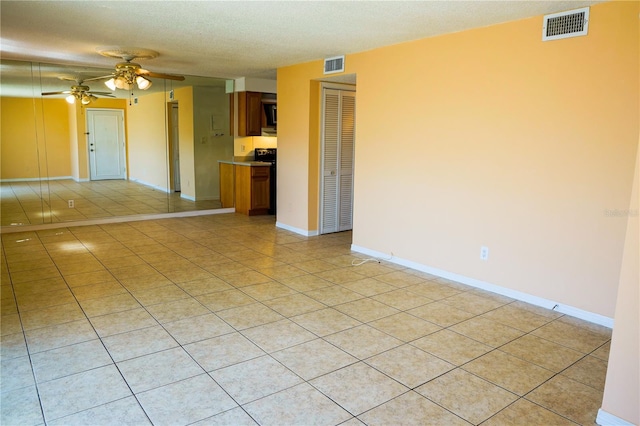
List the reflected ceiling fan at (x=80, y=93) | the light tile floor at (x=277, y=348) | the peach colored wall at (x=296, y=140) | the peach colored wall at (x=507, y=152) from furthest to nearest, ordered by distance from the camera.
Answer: the reflected ceiling fan at (x=80, y=93) → the peach colored wall at (x=296, y=140) → the peach colored wall at (x=507, y=152) → the light tile floor at (x=277, y=348)

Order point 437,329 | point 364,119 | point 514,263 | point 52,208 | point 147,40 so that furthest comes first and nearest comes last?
point 52,208, point 364,119, point 147,40, point 514,263, point 437,329

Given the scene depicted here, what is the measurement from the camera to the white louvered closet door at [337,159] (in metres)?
6.40

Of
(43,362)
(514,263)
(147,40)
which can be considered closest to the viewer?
(43,362)

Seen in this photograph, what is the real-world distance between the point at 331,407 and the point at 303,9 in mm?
2974

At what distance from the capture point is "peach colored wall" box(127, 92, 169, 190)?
25.5 ft

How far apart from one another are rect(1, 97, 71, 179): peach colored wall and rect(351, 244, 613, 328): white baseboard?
5177 mm

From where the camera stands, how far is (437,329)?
134 inches

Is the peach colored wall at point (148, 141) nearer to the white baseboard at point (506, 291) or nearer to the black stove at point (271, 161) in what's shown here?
the black stove at point (271, 161)

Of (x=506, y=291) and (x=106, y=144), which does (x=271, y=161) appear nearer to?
(x=106, y=144)

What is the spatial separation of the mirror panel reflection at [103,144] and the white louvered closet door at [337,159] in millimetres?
2730

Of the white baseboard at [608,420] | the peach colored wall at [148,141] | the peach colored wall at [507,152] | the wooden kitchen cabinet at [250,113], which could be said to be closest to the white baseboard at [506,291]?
the peach colored wall at [507,152]

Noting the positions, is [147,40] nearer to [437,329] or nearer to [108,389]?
[108,389]

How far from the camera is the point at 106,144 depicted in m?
7.62

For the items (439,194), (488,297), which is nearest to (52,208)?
(439,194)
